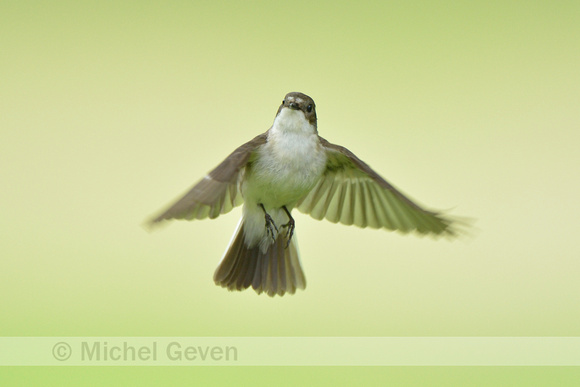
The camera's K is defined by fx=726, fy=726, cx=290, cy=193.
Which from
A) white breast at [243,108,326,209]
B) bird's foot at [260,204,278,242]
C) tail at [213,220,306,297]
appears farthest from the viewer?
tail at [213,220,306,297]

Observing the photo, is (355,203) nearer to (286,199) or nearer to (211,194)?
(286,199)

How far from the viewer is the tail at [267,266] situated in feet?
8.76

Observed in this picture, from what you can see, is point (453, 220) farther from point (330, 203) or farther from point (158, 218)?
point (158, 218)

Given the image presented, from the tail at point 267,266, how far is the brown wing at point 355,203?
7.1 inches

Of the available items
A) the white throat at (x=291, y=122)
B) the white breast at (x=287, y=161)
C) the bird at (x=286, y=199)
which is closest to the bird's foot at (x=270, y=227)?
the bird at (x=286, y=199)

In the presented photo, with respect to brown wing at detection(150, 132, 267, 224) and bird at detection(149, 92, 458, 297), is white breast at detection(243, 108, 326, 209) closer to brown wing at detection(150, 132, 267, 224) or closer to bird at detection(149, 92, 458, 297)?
bird at detection(149, 92, 458, 297)

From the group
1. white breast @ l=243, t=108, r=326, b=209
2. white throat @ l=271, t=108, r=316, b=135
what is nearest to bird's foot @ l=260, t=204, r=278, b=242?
white breast @ l=243, t=108, r=326, b=209

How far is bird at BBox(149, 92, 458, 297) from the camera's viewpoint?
6.85ft

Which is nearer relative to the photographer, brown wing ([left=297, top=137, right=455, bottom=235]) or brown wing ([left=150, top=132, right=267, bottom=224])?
brown wing ([left=150, top=132, right=267, bottom=224])

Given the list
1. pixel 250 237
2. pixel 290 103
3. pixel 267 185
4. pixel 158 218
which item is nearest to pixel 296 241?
pixel 250 237

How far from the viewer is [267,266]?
2738 mm

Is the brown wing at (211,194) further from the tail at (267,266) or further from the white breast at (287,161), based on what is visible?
the tail at (267,266)

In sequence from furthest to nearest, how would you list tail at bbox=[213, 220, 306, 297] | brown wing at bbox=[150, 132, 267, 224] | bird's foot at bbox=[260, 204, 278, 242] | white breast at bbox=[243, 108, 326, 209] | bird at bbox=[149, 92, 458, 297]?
tail at bbox=[213, 220, 306, 297]
bird's foot at bbox=[260, 204, 278, 242]
white breast at bbox=[243, 108, 326, 209]
bird at bbox=[149, 92, 458, 297]
brown wing at bbox=[150, 132, 267, 224]

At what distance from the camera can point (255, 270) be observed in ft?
8.96
